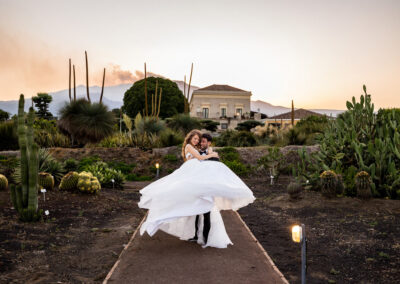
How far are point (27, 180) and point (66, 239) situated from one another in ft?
5.41

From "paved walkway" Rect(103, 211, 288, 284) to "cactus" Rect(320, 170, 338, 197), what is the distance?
3.35 m

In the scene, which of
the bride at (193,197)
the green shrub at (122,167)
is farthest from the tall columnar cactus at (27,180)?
the green shrub at (122,167)

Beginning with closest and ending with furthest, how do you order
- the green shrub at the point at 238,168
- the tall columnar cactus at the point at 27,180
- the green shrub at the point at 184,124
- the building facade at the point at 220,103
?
the tall columnar cactus at the point at 27,180, the green shrub at the point at 238,168, the green shrub at the point at 184,124, the building facade at the point at 220,103

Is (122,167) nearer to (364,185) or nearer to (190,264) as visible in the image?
(364,185)

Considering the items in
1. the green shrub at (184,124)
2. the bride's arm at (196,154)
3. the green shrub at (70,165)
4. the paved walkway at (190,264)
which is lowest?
the paved walkway at (190,264)

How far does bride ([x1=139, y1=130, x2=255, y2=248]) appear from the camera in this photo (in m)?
4.63

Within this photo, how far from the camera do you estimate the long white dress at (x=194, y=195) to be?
4625 mm

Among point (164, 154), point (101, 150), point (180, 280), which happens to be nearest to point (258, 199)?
point (180, 280)

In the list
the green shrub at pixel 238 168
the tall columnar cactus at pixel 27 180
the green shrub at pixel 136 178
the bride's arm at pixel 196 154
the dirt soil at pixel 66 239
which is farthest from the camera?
the green shrub at pixel 238 168

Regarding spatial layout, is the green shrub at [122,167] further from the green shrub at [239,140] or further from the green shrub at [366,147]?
the green shrub at [366,147]

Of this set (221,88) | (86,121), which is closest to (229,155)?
(86,121)

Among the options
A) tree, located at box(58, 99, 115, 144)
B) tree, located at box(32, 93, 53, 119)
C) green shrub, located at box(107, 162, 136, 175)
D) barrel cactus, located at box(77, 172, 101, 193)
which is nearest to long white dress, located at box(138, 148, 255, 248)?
barrel cactus, located at box(77, 172, 101, 193)

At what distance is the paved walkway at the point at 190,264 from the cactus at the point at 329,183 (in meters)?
3.35

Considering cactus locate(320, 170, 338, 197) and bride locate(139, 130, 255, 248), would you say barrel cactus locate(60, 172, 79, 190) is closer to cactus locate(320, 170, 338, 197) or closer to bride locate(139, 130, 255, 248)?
bride locate(139, 130, 255, 248)
